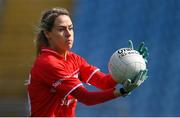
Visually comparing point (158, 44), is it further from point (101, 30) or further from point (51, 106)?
point (51, 106)

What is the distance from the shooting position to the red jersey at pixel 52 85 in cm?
329

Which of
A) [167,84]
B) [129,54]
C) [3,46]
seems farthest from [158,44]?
[129,54]

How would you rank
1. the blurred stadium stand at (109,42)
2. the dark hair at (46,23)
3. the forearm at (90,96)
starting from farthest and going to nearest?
1. the blurred stadium stand at (109,42)
2. the dark hair at (46,23)
3. the forearm at (90,96)

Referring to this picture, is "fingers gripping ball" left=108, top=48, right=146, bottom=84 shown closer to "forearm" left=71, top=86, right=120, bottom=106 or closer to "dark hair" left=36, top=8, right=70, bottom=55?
"forearm" left=71, top=86, right=120, bottom=106

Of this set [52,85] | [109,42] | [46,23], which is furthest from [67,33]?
[109,42]

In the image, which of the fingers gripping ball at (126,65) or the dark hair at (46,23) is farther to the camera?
the dark hair at (46,23)

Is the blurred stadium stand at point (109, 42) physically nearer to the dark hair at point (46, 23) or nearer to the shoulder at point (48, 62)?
the dark hair at point (46, 23)

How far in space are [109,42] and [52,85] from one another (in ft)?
15.6

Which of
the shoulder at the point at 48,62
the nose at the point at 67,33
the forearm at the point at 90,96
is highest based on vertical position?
the nose at the point at 67,33

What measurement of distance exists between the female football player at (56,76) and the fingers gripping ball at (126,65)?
0.27 ft

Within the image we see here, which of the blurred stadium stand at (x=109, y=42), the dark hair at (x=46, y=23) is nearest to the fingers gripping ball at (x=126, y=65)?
the dark hair at (x=46, y=23)

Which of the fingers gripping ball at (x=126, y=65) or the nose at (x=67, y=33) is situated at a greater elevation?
the nose at (x=67, y=33)

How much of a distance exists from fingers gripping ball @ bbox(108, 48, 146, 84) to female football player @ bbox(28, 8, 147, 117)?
0.08 meters

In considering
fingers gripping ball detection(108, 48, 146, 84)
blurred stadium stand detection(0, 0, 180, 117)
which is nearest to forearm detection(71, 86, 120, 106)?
fingers gripping ball detection(108, 48, 146, 84)
